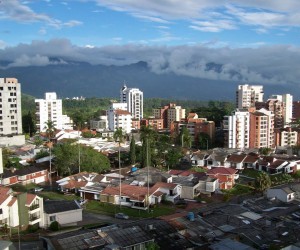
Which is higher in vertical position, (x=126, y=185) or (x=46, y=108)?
(x=46, y=108)

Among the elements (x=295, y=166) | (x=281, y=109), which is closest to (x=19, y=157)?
(x=295, y=166)

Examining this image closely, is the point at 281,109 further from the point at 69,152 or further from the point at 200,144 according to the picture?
the point at 69,152

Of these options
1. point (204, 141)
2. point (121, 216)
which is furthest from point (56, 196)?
point (204, 141)

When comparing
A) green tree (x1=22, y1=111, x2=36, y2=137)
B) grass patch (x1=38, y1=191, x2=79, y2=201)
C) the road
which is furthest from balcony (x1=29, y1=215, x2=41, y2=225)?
green tree (x1=22, y1=111, x2=36, y2=137)

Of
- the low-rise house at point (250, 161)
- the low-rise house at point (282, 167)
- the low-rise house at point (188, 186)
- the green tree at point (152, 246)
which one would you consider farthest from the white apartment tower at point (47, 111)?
the green tree at point (152, 246)

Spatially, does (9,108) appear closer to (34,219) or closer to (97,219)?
(97,219)

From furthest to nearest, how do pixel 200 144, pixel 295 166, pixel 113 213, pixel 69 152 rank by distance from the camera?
pixel 200 144
pixel 295 166
pixel 69 152
pixel 113 213

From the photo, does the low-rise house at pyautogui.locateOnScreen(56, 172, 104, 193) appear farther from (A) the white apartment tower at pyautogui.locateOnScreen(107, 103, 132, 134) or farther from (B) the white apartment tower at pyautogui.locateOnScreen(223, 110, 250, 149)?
(A) the white apartment tower at pyautogui.locateOnScreen(107, 103, 132, 134)
